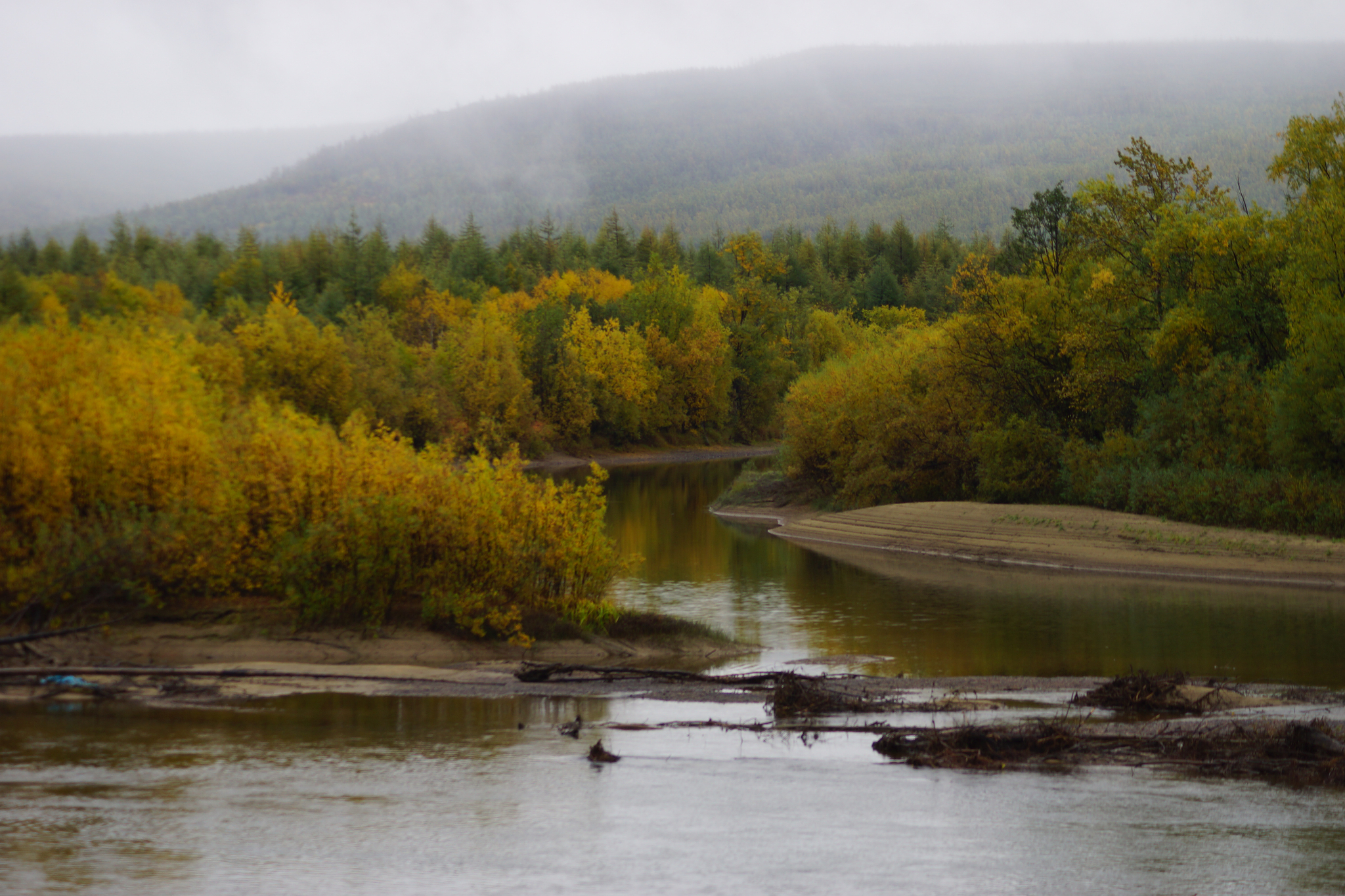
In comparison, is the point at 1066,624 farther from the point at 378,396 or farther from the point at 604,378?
the point at 604,378

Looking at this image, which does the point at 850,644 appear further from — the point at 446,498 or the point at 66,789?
the point at 66,789

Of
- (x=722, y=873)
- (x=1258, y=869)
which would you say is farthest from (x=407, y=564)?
(x=1258, y=869)

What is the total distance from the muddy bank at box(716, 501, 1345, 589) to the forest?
A: 57.0 inches

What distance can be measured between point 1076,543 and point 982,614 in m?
11.5

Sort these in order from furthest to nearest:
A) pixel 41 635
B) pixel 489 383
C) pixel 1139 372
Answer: pixel 489 383
pixel 1139 372
pixel 41 635

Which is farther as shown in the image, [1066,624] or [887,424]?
[887,424]

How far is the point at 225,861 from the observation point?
13.4 metres

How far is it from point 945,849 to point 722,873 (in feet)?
9.00

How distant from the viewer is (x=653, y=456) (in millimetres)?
109062

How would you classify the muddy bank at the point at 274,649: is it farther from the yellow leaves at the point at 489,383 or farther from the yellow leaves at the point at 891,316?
the yellow leaves at the point at 891,316

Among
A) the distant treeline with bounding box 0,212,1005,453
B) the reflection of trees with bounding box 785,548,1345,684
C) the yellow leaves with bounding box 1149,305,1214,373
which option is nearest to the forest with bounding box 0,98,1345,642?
the yellow leaves with bounding box 1149,305,1214,373

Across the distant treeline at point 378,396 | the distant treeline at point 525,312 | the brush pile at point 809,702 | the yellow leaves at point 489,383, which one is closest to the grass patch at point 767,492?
the distant treeline at point 378,396

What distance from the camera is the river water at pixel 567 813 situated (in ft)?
42.1

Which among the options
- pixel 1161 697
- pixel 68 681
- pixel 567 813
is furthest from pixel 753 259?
pixel 567 813
